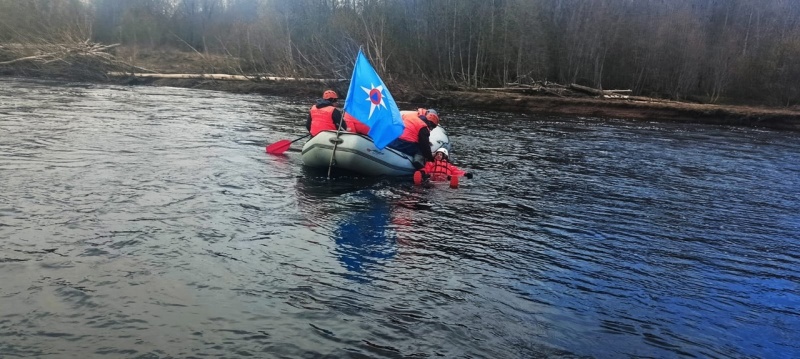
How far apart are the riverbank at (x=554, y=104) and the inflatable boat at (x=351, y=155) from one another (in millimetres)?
20486

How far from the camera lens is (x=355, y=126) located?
13.1m

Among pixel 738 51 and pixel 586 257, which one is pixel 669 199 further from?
pixel 738 51

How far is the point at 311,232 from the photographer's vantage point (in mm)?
8695

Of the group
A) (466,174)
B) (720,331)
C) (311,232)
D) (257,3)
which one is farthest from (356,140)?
(257,3)

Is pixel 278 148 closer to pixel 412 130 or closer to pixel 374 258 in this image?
pixel 412 130

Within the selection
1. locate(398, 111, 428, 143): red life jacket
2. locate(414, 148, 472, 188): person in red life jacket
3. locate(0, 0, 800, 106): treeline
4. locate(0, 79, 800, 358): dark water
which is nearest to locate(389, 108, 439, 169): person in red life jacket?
locate(398, 111, 428, 143): red life jacket

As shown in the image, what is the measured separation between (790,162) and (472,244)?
14129 mm

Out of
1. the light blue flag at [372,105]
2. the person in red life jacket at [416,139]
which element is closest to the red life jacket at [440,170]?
the person in red life jacket at [416,139]

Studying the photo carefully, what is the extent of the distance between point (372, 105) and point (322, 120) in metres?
2.20

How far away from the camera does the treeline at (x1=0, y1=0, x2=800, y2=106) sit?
119 feet

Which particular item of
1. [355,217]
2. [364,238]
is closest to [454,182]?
[355,217]

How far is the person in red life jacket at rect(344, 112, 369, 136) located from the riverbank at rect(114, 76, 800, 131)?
20.3m

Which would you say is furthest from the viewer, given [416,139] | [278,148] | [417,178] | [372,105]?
[278,148]

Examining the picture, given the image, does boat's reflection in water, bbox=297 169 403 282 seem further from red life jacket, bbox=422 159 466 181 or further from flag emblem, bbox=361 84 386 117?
flag emblem, bbox=361 84 386 117
